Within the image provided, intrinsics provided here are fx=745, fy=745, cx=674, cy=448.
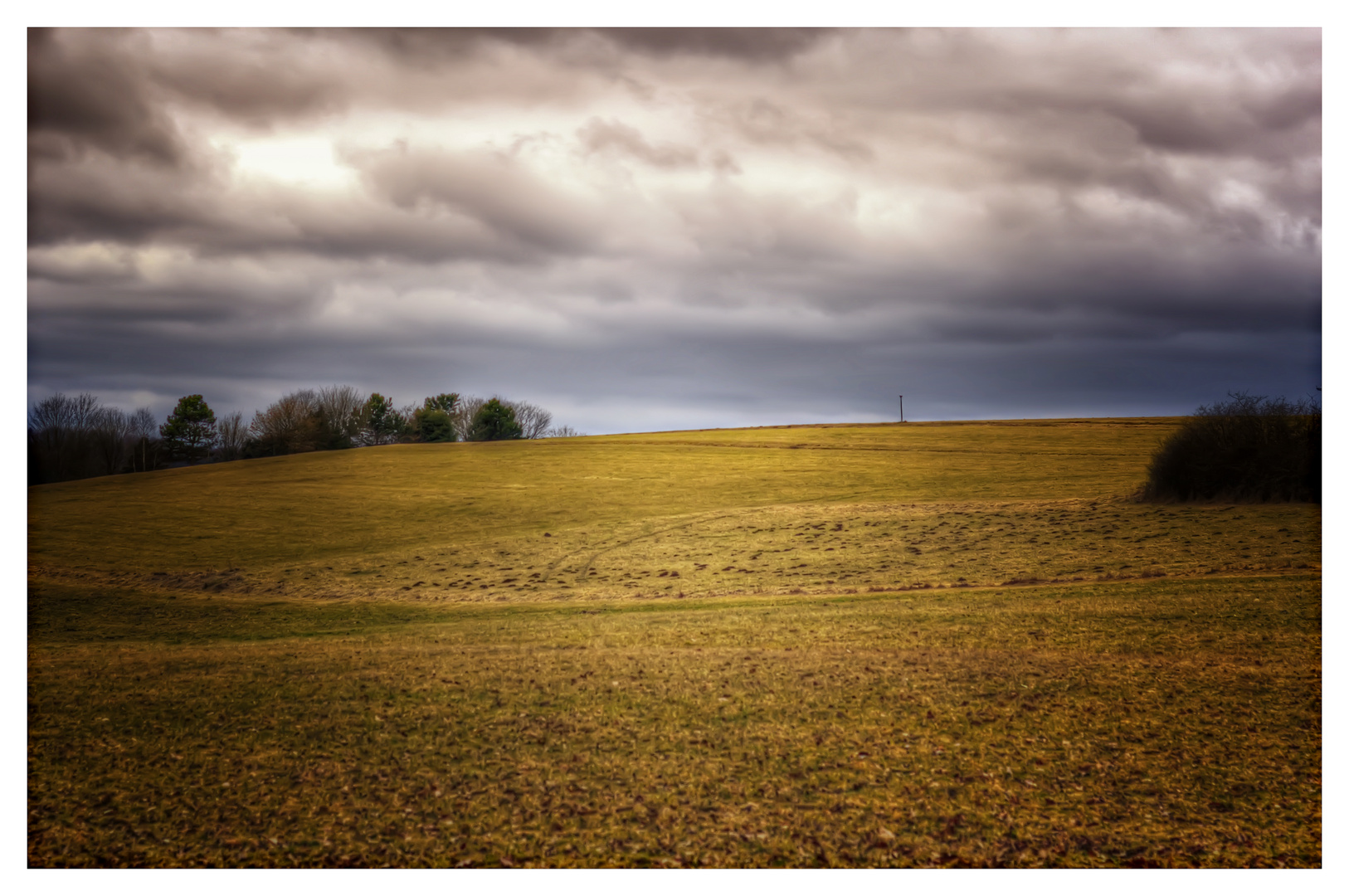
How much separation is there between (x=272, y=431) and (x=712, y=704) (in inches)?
2914

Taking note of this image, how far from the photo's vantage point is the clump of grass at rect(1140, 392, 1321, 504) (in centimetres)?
2228

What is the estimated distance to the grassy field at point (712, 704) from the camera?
16.7 ft

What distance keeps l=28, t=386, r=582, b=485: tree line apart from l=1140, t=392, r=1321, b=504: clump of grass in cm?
4820

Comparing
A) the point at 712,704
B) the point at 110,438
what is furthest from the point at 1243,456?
the point at 110,438

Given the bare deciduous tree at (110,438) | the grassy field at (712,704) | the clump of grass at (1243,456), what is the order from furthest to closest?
the bare deciduous tree at (110,438) < the clump of grass at (1243,456) < the grassy field at (712,704)

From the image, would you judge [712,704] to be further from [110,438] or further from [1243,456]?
[110,438]

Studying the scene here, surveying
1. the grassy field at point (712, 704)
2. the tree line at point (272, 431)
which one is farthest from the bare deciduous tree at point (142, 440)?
the grassy field at point (712, 704)

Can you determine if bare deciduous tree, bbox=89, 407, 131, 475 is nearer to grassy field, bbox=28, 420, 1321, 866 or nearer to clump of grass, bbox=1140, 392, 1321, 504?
grassy field, bbox=28, 420, 1321, 866

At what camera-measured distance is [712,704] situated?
25.3 ft

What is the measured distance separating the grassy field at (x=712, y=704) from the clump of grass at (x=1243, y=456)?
2.03 metres

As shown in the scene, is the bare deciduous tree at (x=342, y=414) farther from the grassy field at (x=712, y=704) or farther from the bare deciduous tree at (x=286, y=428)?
the grassy field at (x=712, y=704)

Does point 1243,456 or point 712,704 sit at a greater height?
point 1243,456

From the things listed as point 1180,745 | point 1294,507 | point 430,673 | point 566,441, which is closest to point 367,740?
point 430,673

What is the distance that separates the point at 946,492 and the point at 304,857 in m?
31.3
